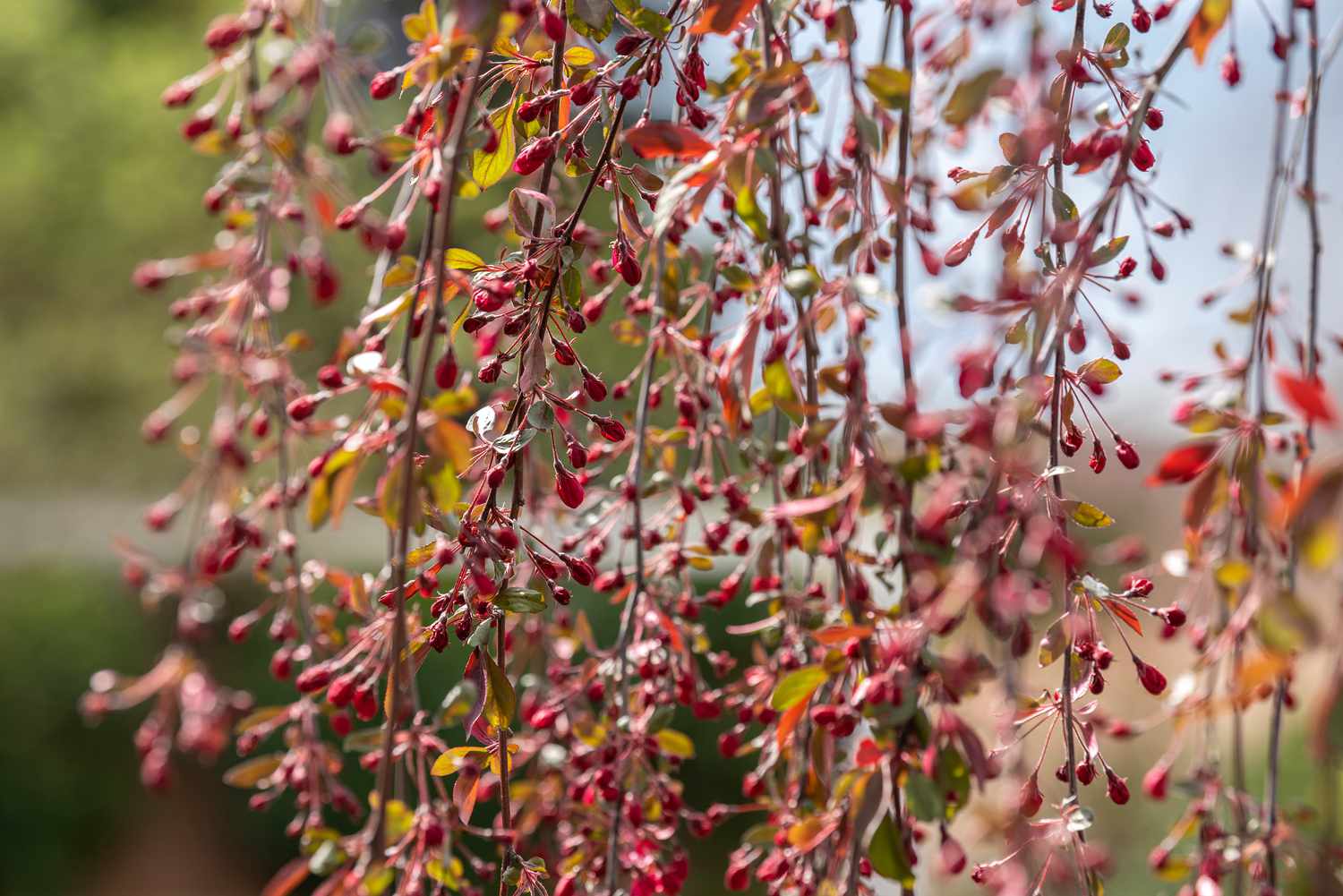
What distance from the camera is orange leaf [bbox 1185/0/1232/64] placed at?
1.61ft

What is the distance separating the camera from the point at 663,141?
1.85ft

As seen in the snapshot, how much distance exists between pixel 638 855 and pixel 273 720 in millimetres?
417

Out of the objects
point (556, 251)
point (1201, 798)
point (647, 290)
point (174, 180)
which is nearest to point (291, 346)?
point (647, 290)

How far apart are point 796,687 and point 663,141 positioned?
0.92 ft

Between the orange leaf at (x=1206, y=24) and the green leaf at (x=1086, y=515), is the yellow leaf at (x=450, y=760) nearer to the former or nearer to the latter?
the green leaf at (x=1086, y=515)

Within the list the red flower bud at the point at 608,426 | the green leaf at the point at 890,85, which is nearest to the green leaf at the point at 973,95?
the green leaf at the point at 890,85

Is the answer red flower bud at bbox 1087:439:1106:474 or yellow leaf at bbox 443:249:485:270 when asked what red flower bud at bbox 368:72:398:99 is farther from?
red flower bud at bbox 1087:439:1106:474

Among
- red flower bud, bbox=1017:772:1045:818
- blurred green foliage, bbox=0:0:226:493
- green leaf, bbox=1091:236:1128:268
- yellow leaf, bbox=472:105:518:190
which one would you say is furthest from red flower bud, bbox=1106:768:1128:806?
blurred green foliage, bbox=0:0:226:493

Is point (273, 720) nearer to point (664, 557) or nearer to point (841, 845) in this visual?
point (664, 557)

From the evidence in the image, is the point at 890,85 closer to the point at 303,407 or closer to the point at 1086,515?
the point at 1086,515

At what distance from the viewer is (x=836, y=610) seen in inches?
30.5

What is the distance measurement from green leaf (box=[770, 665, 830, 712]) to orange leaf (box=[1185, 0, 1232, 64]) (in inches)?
13.2

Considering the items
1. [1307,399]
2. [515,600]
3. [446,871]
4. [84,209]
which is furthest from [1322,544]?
[84,209]

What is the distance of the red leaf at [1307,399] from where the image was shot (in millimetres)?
366
